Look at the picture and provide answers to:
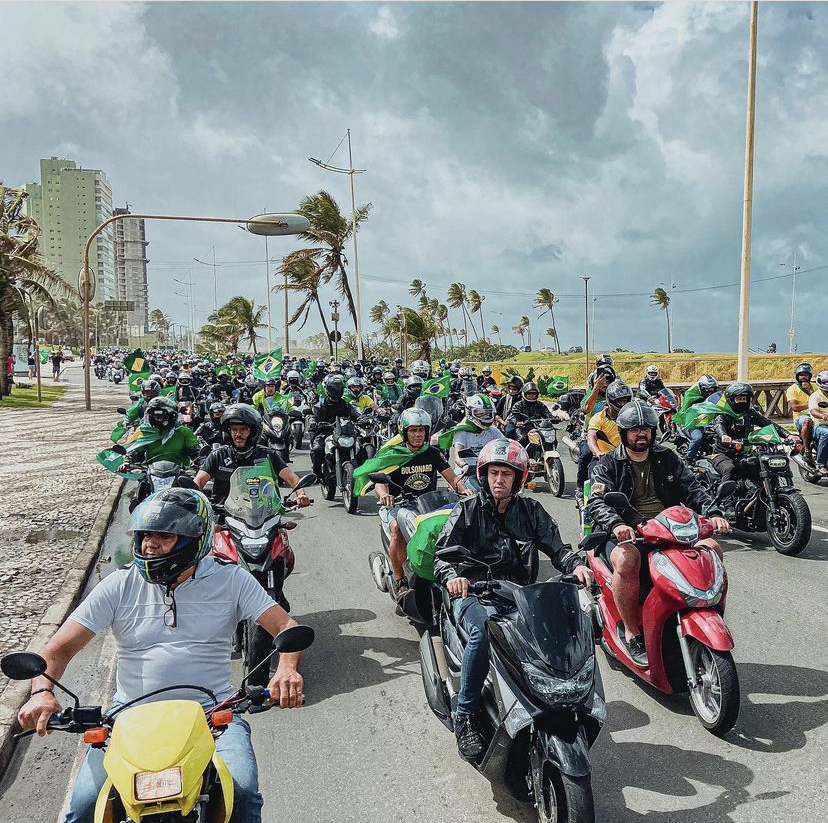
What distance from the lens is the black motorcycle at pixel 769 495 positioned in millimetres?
7711

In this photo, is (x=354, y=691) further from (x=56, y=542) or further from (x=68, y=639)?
(x=56, y=542)

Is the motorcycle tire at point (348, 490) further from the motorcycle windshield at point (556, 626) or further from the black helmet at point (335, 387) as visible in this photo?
the motorcycle windshield at point (556, 626)

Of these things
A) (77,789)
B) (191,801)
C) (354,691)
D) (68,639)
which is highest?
(68,639)

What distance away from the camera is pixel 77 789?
8.61ft

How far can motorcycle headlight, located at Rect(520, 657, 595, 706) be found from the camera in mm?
3117

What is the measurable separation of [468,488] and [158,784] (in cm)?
505

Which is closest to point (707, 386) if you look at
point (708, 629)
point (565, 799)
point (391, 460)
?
point (391, 460)

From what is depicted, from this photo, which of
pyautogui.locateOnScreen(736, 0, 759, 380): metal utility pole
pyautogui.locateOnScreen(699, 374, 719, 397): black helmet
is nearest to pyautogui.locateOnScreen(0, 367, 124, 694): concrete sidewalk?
pyautogui.locateOnScreen(699, 374, 719, 397): black helmet

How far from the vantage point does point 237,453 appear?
670 centimetres

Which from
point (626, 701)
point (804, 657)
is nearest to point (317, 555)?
point (626, 701)

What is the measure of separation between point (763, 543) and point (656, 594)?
4606 millimetres

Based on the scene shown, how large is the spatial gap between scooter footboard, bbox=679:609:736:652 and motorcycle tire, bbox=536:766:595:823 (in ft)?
4.57

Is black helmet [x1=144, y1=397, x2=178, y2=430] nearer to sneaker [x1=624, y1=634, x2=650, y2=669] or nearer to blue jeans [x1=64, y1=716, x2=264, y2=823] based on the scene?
sneaker [x1=624, y1=634, x2=650, y2=669]

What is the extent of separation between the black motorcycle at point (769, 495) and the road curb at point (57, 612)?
6167 millimetres
